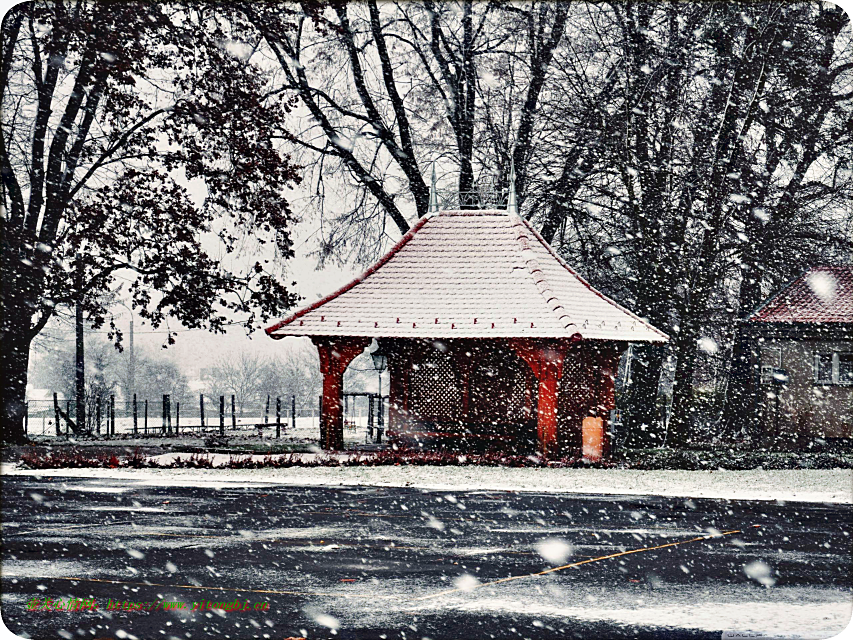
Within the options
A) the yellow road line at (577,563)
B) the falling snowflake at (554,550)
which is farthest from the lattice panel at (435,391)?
the falling snowflake at (554,550)

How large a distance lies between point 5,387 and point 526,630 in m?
17.9

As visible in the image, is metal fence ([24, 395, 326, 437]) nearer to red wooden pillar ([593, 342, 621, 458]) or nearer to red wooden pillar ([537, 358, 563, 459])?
red wooden pillar ([593, 342, 621, 458])

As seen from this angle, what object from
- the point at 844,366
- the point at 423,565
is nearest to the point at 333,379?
the point at 423,565

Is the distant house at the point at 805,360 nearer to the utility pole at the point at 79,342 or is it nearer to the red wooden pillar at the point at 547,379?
the red wooden pillar at the point at 547,379

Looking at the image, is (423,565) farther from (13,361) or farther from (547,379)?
(13,361)

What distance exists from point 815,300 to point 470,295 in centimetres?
1287

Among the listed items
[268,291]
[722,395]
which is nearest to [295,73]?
[268,291]

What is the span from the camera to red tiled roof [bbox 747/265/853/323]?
98.2 feet

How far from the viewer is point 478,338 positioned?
22.7 metres

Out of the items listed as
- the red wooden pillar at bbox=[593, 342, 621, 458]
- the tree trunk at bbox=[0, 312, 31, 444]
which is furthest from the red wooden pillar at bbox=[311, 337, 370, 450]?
the tree trunk at bbox=[0, 312, 31, 444]

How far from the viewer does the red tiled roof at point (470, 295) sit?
72.6 feet

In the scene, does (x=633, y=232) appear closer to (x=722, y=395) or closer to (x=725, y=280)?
(x=725, y=280)

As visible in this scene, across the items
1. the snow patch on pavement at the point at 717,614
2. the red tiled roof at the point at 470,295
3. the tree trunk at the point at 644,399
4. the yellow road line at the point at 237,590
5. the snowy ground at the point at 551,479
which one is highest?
the red tiled roof at the point at 470,295

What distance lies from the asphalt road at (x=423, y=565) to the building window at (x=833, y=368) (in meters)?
15.8
